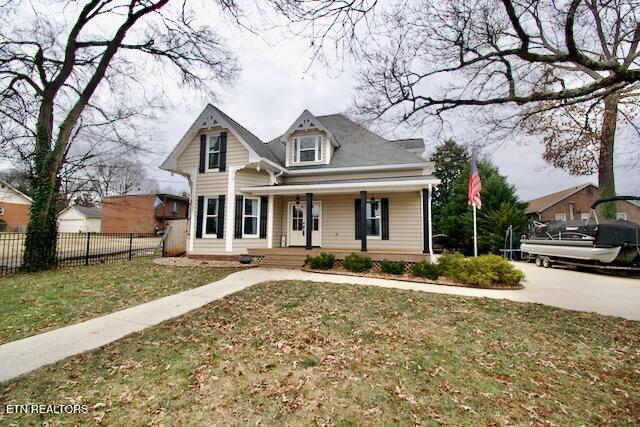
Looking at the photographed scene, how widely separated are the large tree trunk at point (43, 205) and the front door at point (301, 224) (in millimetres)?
9510

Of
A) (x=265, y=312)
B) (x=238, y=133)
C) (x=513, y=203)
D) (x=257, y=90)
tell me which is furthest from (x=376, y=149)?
(x=513, y=203)

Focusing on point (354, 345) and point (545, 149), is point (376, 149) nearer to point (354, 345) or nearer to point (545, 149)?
point (545, 149)

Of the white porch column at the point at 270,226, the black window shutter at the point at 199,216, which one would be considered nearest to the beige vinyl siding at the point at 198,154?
the black window shutter at the point at 199,216

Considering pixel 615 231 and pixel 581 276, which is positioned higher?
pixel 615 231

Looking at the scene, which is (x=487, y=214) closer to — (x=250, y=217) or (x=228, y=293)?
(x=250, y=217)

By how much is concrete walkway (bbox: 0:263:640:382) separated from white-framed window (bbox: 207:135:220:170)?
5797mm

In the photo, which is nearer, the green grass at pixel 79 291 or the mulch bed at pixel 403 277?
the green grass at pixel 79 291

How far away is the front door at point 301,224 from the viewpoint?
14.1 m

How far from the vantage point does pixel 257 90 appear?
8.74 metres

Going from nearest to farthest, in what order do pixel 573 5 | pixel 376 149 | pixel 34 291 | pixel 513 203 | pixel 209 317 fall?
pixel 573 5 → pixel 209 317 → pixel 34 291 → pixel 376 149 → pixel 513 203

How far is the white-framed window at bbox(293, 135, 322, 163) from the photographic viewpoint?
48.3 feet

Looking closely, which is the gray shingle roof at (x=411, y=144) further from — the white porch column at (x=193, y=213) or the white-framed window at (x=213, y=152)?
the white porch column at (x=193, y=213)

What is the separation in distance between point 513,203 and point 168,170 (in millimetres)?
22542

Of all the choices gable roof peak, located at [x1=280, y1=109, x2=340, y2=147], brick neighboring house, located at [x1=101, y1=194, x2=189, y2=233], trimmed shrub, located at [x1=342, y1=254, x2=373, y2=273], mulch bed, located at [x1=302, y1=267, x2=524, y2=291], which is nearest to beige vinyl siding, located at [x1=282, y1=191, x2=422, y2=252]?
trimmed shrub, located at [x1=342, y1=254, x2=373, y2=273]
